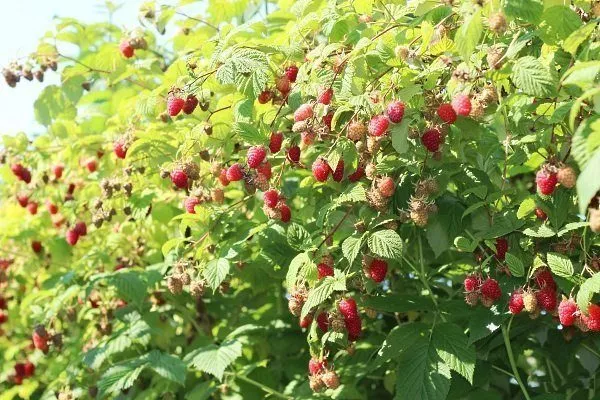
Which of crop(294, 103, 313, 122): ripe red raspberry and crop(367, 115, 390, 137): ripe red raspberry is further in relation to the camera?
crop(294, 103, 313, 122): ripe red raspberry

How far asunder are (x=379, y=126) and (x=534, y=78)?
421 millimetres

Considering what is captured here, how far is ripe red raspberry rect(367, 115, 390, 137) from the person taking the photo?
245 centimetres

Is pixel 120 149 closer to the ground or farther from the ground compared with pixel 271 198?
closer to the ground

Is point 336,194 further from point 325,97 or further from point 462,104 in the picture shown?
point 462,104

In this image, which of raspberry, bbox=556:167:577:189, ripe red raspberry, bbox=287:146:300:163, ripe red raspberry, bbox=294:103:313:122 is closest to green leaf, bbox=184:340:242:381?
ripe red raspberry, bbox=287:146:300:163

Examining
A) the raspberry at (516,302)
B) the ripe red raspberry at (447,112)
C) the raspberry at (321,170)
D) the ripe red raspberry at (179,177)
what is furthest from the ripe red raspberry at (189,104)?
the raspberry at (516,302)

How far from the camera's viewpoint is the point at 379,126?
2449mm

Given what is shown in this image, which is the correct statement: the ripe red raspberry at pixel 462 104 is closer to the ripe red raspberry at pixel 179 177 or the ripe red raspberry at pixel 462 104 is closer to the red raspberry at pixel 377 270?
the red raspberry at pixel 377 270

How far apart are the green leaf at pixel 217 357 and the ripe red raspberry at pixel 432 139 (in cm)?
138

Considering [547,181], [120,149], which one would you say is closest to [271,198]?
[547,181]

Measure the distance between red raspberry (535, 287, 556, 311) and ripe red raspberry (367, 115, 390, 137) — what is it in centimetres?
68

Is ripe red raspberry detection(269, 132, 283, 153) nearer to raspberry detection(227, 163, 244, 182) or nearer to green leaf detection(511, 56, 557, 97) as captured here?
raspberry detection(227, 163, 244, 182)

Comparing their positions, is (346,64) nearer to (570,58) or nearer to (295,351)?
(570,58)

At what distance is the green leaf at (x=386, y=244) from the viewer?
2.64 meters
